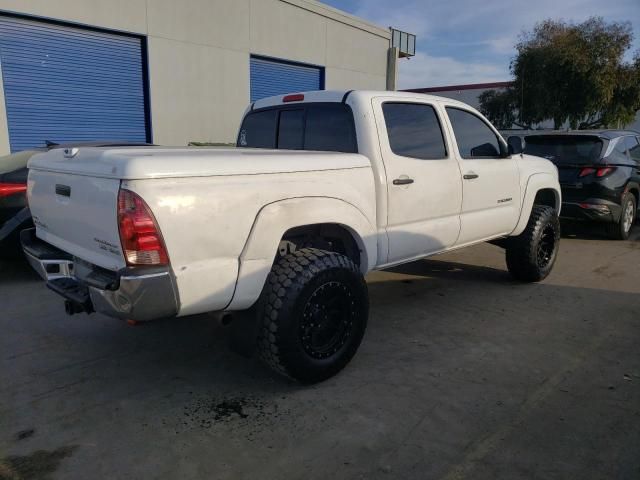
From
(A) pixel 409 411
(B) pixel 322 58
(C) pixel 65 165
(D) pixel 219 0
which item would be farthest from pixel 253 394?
(B) pixel 322 58

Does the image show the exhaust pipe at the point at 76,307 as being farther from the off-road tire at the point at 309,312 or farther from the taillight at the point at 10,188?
the taillight at the point at 10,188

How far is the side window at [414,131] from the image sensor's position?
3977 mm

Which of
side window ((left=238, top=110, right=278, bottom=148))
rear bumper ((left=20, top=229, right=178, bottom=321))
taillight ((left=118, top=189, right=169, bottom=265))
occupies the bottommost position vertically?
rear bumper ((left=20, top=229, right=178, bottom=321))

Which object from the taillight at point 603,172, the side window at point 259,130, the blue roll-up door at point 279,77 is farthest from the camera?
the blue roll-up door at point 279,77

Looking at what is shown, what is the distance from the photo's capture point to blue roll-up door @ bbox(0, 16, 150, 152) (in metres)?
10.3

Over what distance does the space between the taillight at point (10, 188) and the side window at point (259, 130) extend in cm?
249

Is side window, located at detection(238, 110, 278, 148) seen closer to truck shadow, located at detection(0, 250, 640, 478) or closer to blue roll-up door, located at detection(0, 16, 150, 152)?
truck shadow, located at detection(0, 250, 640, 478)

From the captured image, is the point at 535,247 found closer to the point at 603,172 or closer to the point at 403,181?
the point at 403,181

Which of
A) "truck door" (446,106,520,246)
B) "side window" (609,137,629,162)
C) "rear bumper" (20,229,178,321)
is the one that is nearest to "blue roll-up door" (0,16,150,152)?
"rear bumper" (20,229,178,321)

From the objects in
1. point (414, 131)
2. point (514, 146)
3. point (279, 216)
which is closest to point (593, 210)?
point (514, 146)

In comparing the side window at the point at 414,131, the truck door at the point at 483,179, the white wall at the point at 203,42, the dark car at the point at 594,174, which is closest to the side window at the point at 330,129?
the side window at the point at 414,131

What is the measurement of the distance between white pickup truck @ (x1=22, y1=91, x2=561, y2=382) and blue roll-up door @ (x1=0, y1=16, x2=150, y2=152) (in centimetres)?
788

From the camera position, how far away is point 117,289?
2643 millimetres

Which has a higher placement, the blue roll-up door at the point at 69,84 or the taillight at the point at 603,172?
the blue roll-up door at the point at 69,84
